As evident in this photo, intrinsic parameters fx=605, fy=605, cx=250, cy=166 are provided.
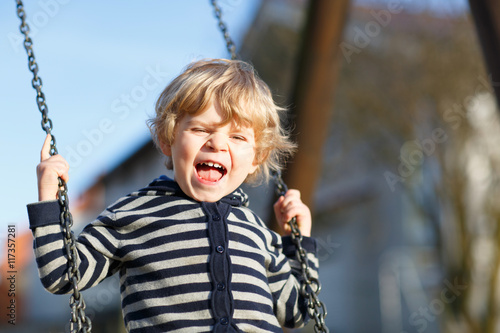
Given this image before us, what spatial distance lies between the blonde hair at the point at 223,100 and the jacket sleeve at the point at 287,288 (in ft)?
1.06

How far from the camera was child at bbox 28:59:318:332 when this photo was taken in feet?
5.16

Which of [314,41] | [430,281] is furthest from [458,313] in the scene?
[314,41]

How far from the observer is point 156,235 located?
5.42ft

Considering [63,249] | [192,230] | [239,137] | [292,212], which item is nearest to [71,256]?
[63,249]

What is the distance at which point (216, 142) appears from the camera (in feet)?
5.45

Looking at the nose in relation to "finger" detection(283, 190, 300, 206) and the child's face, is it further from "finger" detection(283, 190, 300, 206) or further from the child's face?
"finger" detection(283, 190, 300, 206)

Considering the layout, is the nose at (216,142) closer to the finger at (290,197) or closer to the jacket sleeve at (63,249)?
the jacket sleeve at (63,249)

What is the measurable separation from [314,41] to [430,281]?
8.67m

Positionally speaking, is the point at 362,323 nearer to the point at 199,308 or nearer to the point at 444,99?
the point at 444,99

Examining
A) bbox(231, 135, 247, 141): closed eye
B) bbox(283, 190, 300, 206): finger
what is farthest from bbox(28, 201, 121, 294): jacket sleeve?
bbox(283, 190, 300, 206): finger

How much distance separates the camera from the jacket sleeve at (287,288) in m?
1.86

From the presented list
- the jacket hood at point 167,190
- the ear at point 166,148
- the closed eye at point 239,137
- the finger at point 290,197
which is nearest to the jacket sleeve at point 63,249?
the jacket hood at point 167,190

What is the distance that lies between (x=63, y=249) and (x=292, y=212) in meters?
0.85

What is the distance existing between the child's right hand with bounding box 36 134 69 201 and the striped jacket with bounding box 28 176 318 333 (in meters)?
0.05
